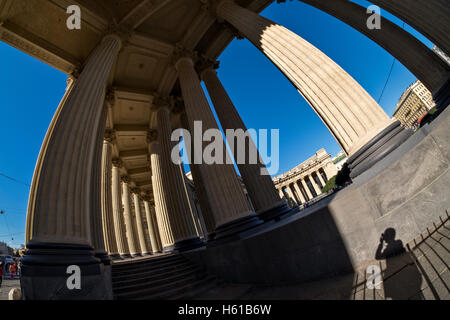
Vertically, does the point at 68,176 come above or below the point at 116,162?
below

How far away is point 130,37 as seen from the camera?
11984 millimetres

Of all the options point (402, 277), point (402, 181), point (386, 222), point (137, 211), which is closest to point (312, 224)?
point (386, 222)

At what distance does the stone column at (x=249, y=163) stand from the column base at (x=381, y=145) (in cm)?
452

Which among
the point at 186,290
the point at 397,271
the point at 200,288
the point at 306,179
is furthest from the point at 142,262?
the point at 306,179

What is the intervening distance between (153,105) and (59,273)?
14.3 meters

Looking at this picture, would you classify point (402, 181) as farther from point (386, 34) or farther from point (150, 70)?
point (150, 70)

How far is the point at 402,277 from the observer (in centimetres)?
290

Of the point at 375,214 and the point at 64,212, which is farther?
the point at 64,212

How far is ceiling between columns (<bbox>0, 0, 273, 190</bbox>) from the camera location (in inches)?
401

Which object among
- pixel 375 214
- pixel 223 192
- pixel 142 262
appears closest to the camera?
pixel 375 214

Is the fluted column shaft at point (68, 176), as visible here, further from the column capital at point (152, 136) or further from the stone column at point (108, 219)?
the column capital at point (152, 136)

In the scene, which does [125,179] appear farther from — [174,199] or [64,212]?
[64,212]

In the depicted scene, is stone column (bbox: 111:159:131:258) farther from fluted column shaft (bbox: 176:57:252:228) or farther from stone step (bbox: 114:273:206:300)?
fluted column shaft (bbox: 176:57:252:228)
